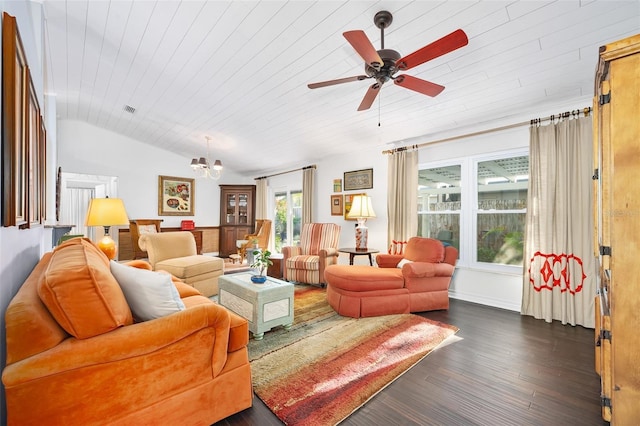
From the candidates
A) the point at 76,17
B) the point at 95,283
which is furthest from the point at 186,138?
the point at 95,283

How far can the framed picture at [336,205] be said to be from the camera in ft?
17.6

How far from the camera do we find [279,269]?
16.3ft

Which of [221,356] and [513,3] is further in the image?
[513,3]

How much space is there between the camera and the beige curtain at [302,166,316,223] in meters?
5.84

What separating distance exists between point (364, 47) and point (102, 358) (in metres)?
2.12

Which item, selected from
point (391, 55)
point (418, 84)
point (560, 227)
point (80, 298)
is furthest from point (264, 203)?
point (80, 298)

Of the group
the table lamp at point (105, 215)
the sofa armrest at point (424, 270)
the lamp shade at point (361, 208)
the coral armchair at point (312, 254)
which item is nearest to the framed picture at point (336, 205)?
the coral armchair at point (312, 254)

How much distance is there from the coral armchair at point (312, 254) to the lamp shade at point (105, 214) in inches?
95.9

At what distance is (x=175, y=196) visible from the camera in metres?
7.04

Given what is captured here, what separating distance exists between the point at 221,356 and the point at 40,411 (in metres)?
0.69

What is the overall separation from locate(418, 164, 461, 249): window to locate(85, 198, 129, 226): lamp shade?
3965mm

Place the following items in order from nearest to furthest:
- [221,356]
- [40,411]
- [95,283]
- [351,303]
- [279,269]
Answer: [40,411] → [95,283] → [221,356] → [351,303] → [279,269]

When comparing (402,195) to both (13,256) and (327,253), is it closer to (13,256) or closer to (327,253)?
(327,253)

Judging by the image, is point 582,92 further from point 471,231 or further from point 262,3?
point 262,3
